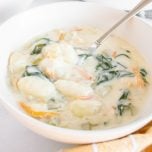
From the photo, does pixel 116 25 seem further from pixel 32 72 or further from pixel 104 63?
pixel 32 72

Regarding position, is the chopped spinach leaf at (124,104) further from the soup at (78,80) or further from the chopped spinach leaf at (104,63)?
the chopped spinach leaf at (104,63)

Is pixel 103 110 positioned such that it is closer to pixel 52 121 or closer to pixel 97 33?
pixel 52 121

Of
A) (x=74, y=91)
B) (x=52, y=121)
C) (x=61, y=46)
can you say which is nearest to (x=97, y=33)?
(x=61, y=46)

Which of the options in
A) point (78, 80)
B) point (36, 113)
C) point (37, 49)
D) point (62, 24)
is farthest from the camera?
point (62, 24)

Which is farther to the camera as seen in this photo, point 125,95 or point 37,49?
point 37,49

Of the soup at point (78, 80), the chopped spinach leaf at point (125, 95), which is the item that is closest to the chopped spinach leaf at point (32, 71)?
the soup at point (78, 80)

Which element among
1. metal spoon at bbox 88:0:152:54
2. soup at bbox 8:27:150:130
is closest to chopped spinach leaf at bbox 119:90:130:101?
soup at bbox 8:27:150:130

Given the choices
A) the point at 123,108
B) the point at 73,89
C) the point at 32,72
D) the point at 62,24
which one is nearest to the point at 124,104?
the point at 123,108

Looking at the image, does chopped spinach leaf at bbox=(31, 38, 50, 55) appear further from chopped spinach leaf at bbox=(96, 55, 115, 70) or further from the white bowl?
chopped spinach leaf at bbox=(96, 55, 115, 70)
